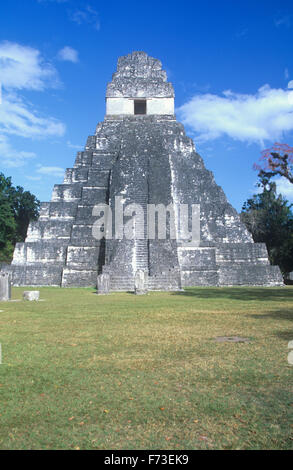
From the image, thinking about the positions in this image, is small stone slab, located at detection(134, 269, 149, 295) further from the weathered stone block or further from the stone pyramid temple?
the weathered stone block

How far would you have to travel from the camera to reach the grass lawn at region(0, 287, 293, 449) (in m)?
2.58

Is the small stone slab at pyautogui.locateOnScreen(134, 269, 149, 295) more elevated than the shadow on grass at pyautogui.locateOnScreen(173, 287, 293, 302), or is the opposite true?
the small stone slab at pyautogui.locateOnScreen(134, 269, 149, 295)

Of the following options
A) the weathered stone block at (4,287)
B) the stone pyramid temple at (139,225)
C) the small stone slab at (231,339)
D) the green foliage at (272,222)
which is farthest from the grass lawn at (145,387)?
the green foliage at (272,222)

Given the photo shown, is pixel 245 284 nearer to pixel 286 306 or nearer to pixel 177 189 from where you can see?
pixel 177 189

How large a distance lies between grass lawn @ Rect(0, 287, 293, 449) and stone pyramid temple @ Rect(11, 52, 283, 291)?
29.8 ft

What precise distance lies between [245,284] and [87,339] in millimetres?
13324

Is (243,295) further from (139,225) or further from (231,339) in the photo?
(231,339)

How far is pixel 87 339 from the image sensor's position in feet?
17.6

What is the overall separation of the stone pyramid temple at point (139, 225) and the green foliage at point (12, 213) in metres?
9.69

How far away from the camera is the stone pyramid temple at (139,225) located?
16.3 meters

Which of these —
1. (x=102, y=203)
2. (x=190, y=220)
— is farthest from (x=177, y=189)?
(x=102, y=203)

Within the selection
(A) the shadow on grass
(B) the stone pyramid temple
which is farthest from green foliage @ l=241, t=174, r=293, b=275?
(A) the shadow on grass

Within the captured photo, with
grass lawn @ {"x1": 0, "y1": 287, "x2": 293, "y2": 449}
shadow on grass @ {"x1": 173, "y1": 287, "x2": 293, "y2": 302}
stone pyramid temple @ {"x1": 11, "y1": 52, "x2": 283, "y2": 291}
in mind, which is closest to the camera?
grass lawn @ {"x1": 0, "y1": 287, "x2": 293, "y2": 449}

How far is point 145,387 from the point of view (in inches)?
135
